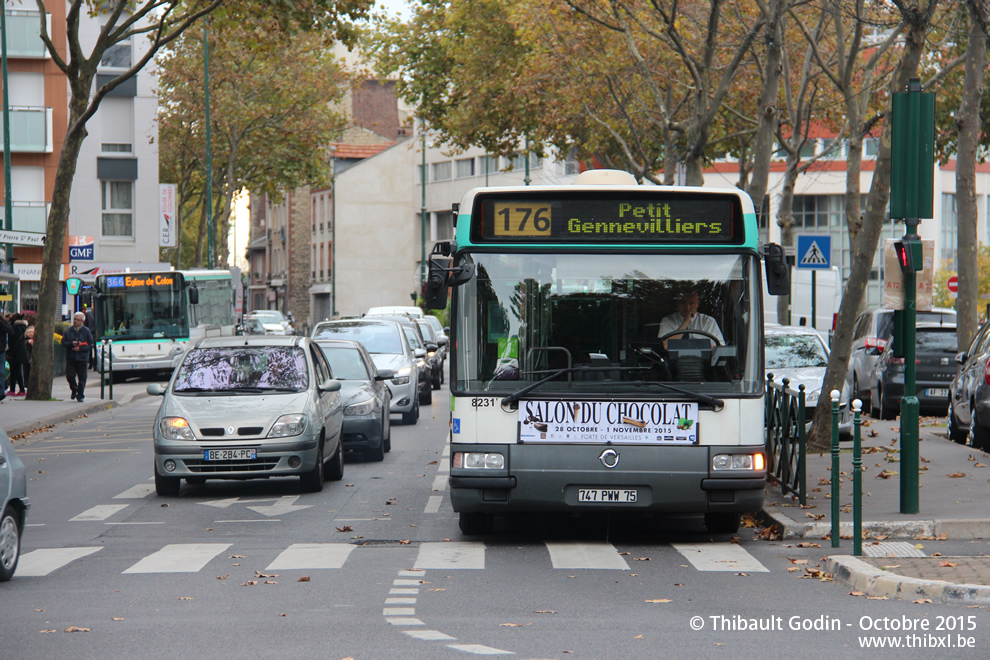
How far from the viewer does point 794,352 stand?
797 inches

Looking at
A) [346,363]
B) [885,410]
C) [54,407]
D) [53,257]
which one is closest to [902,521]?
[346,363]

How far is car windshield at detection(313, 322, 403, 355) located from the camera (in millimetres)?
24016

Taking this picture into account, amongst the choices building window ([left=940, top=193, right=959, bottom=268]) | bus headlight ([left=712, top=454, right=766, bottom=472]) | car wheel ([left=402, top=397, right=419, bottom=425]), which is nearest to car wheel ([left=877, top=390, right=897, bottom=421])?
car wheel ([left=402, top=397, right=419, bottom=425])

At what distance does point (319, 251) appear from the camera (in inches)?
3984

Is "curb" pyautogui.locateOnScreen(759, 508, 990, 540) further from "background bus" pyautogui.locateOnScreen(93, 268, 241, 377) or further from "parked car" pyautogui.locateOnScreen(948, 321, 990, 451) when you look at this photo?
"background bus" pyautogui.locateOnScreen(93, 268, 241, 377)

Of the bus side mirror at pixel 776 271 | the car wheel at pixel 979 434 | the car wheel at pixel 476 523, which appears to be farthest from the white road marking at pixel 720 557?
the car wheel at pixel 979 434

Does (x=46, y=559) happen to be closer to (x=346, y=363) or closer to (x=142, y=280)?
(x=346, y=363)

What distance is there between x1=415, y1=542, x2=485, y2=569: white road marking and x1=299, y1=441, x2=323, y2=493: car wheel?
3.66 metres

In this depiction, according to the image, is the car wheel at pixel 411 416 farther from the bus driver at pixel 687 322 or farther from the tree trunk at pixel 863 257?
the bus driver at pixel 687 322

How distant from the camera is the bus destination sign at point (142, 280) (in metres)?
39.1

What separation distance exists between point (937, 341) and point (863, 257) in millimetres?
8131

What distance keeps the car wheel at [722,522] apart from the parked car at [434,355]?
14.2 meters

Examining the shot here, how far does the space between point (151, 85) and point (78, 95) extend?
101 feet

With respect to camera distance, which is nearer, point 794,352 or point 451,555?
point 451,555
